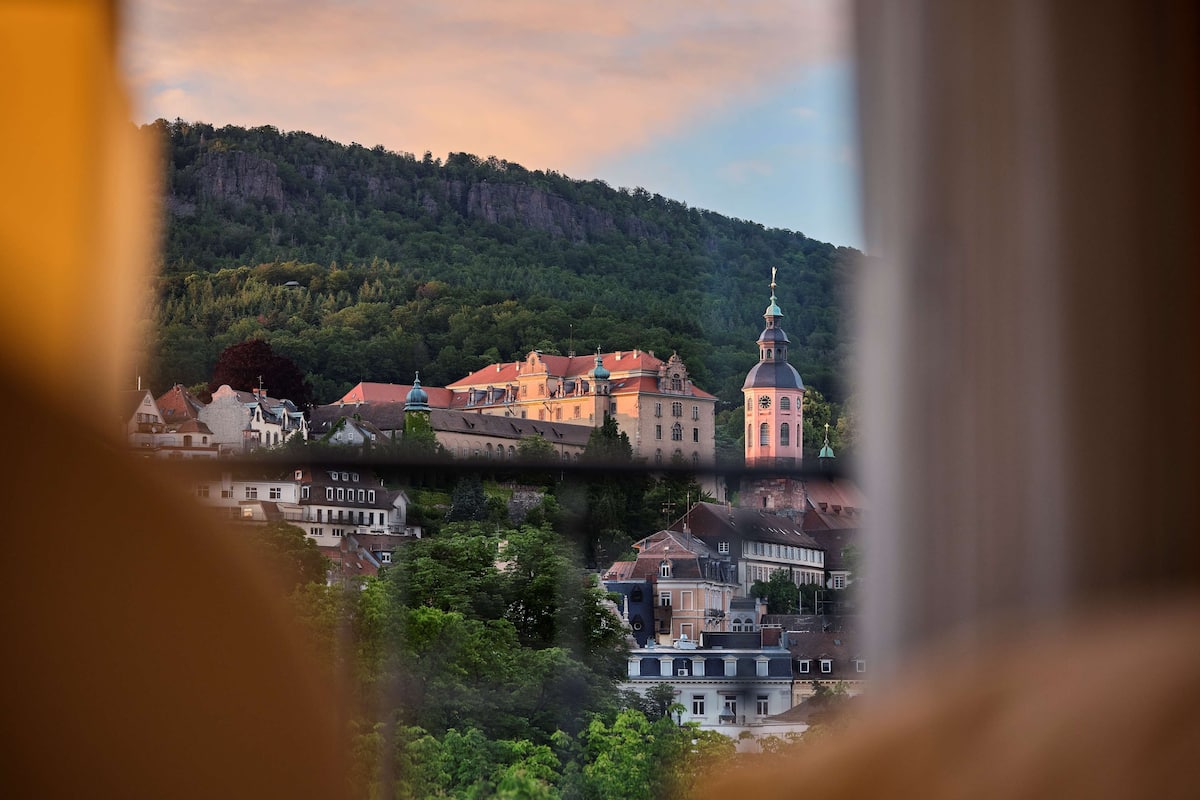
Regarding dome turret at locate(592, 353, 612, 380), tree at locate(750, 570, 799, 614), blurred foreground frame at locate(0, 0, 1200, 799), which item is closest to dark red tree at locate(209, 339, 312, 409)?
blurred foreground frame at locate(0, 0, 1200, 799)

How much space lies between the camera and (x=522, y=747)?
226 cm

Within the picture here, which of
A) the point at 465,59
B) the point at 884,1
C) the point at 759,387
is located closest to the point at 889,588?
the point at 759,387

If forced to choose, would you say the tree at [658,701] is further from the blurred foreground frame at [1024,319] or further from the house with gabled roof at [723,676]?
the blurred foreground frame at [1024,319]

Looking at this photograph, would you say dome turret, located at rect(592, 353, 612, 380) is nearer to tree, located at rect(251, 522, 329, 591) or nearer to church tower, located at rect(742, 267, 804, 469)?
church tower, located at rect(742, 267, 804, 469)

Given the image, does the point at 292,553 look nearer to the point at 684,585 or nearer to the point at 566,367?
the point at 566,367

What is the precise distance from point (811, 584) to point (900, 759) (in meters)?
1.41

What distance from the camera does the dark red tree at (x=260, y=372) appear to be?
2393mm

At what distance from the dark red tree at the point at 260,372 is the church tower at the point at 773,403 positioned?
896 mm

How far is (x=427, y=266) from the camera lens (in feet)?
8.21

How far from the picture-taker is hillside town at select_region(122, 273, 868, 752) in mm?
2244

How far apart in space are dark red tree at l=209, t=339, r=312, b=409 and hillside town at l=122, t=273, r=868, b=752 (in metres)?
0.04

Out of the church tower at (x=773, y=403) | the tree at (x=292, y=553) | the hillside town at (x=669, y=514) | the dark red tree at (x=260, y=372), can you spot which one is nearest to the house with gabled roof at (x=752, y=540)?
the hillside town at (x=669, y=514)

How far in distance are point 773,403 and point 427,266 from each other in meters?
0.79

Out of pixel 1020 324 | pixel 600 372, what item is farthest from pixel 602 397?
pixel 1020 324
